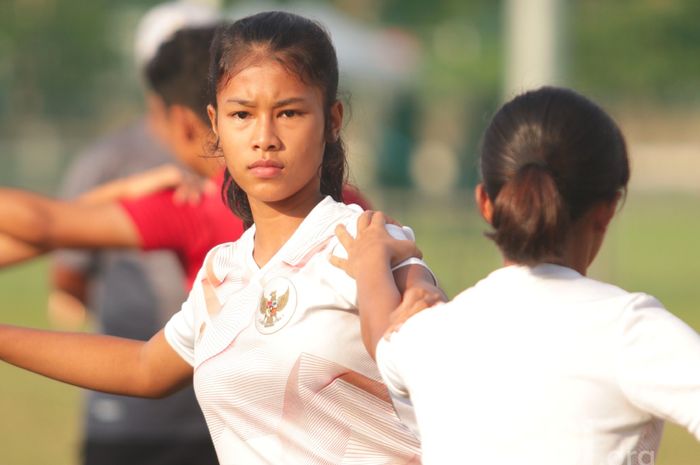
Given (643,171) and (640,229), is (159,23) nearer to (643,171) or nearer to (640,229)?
(640,229)

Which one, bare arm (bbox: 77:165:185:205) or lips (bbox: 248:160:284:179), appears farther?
bare arm (bbox: 77:165:185:205)

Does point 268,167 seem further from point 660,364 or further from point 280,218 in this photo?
point 660,364

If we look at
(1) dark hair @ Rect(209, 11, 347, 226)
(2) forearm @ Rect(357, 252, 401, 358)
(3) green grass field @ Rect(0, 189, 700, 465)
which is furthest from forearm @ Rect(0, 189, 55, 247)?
(3) green grass field @ Rect(0, 189, 700, 465)

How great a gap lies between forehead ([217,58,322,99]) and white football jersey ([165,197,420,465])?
0.25 metres

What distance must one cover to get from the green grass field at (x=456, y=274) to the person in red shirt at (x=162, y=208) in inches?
133

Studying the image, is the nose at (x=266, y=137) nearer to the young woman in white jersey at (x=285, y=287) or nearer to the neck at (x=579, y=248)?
the young woman in white jersey at (x=285, y=287)

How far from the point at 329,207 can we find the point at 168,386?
64cm

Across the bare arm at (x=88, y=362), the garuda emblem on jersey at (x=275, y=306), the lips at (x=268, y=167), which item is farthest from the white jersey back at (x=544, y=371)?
the bare arm at (x=88, y=362)

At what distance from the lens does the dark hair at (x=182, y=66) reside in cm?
517

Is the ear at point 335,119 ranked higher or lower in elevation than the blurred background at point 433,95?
higher

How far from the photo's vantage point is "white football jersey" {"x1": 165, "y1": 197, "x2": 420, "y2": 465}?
3.15 meters

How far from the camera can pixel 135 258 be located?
5914mm

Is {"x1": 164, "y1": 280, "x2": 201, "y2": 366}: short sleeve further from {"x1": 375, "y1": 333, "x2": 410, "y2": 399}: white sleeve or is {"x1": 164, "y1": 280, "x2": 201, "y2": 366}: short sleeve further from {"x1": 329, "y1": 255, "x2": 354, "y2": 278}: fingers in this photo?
{"x1": 375, "y1": 333, "x2": 410, "y2": 399}: white sleeve

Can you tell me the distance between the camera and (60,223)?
14.0ft
